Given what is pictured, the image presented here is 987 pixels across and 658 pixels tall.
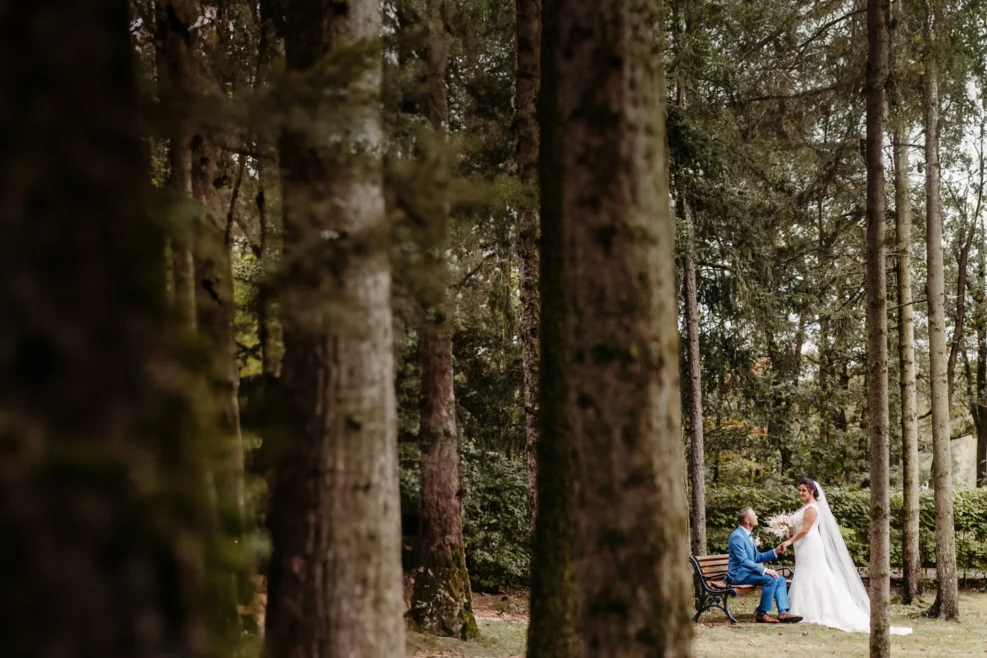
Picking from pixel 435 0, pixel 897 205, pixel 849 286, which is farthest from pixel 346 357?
pixel 849 286

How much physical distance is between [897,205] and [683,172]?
3.37 m

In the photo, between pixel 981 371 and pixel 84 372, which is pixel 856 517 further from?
pixel 84 372

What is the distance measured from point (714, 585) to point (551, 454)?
8.88 meters

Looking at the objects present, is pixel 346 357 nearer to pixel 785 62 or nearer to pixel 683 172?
pixel 683 172

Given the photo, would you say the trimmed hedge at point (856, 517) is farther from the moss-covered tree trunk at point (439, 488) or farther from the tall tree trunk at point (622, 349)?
the tall tree trunk at point (622, 349)

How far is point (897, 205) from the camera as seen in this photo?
47.9ft

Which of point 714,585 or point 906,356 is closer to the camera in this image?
point 714,585

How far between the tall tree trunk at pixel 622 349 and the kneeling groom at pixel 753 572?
9598 mm

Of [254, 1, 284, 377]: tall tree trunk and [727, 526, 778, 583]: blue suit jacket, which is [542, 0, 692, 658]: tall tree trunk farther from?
[727, 526, 778, 583]: blue suit jacket

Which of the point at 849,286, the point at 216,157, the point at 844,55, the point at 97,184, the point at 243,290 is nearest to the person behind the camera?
the point at 97,184

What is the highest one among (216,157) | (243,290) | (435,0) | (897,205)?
(435,0)

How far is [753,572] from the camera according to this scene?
1298cm

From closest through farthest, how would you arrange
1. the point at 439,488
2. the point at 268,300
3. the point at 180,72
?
the point at 268,300 → the point at 180,72 → the point at 439,488

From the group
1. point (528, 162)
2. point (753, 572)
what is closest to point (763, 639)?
point (753, 572)
